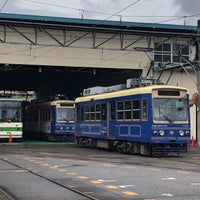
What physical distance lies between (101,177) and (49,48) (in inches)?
833

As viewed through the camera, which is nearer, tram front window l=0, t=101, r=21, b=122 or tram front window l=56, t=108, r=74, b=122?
tram front window l=0, t=101, r=21, b=122

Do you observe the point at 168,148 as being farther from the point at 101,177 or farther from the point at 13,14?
the point at 13,14

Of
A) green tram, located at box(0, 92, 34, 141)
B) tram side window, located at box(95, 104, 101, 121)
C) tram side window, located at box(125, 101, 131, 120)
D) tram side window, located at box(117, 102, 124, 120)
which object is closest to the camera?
tram side window, located at box(125, 101, 131, 120)

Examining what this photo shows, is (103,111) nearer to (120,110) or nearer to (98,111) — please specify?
(98,111)

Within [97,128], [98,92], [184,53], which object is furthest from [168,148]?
[184,53]

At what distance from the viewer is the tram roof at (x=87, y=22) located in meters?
33.1

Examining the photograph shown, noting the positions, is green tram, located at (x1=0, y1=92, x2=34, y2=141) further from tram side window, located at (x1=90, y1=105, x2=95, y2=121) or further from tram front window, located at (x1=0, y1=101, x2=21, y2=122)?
tram side window, located at (x1=90, y1=105, x2=95, y2=121)

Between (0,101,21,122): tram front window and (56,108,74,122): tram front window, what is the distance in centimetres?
292

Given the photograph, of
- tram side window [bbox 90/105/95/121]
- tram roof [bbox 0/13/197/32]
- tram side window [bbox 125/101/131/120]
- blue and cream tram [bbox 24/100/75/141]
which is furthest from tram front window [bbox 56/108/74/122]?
tram side window [bbox 125/101/131/120]

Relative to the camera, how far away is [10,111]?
110 feet

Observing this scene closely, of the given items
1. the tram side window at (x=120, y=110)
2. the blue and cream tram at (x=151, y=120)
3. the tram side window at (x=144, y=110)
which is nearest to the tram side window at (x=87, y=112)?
the blue and cream tram at (x=151, y=120)

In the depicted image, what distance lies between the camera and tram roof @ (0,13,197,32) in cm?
3309

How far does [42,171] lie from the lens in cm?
1530

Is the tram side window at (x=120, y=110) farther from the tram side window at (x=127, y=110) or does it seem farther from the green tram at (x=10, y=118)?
the green tram at (x=10, y=118)
